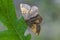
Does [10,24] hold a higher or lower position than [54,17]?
lower

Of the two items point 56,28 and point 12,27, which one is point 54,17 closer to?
point 56,28

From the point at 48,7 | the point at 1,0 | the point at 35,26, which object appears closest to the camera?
the point at 1,0

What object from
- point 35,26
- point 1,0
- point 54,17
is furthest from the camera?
point 54,17

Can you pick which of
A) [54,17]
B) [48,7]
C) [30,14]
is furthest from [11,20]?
[54,17]

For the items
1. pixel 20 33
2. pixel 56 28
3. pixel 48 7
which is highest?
pixel 48 7

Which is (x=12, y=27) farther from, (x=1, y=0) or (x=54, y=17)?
(x=54, y=17)

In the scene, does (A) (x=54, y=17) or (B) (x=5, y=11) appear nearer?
(B) (x=5, y=11)

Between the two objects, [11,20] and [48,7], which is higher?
[48,7]

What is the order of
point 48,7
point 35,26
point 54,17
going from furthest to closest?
point 54,17
point 48,7
point 35,26

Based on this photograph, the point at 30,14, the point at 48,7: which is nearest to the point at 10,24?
the point at 30,14
